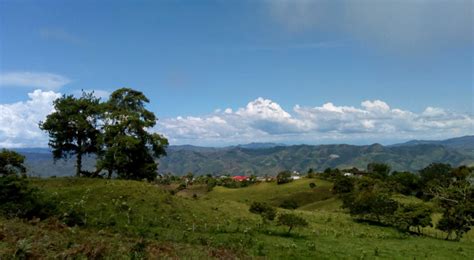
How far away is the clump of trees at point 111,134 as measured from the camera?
5822 centimetres

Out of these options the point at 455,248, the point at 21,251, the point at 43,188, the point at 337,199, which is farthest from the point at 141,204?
the point at 337,199

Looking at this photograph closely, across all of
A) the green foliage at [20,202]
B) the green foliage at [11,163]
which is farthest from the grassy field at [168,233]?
the green foliage at [20,202]

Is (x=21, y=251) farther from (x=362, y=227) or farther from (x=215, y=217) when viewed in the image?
(x=362, y=227)

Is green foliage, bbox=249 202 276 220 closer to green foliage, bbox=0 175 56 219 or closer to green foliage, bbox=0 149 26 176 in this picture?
green foliage, bbox=0 175 56 219

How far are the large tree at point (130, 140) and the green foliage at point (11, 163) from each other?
39.4ft

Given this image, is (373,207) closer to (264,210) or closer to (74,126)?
(264,210)

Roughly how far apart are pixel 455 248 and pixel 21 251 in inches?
1555

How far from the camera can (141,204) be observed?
135ft

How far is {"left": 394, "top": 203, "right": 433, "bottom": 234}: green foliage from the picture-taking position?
55.7 m

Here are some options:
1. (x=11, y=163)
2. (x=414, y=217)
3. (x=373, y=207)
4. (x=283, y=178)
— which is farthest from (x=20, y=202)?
(x=283, y=178)

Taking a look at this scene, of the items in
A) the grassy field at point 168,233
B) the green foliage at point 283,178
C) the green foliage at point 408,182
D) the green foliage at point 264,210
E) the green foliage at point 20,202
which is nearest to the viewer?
the grassy field at point 168,233

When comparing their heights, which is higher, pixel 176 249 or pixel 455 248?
pixel 176 249

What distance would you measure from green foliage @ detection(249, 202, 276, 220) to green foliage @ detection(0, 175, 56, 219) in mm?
23692

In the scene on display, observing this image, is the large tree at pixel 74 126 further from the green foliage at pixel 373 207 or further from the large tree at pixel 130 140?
the green foliage at pixel 373 207
